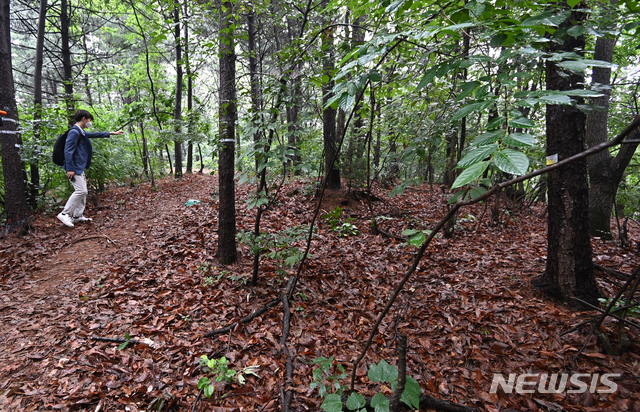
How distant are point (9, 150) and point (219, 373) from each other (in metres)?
5.87

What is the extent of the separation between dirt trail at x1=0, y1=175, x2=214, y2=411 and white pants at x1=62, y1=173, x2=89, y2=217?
12.9 inches

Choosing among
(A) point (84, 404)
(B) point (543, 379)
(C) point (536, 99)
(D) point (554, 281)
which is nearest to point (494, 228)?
(D) point (554, 281)

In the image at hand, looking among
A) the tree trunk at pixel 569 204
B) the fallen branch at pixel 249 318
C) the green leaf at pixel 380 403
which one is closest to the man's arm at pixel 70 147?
the fallen branch at pixel 249 318

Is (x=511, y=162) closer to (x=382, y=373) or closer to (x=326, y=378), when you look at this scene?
(x=382, y=373)

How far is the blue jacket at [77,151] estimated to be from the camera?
17.5 feet

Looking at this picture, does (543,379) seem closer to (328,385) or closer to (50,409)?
(328,385)

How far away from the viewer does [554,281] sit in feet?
10.3

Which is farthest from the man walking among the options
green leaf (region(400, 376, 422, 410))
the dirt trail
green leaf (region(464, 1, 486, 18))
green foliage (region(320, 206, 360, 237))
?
green leaf (region(464, 1, 486, 18))

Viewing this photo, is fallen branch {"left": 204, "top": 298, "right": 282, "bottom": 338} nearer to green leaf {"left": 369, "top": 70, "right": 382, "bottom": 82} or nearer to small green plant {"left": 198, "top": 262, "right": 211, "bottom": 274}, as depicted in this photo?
small green plant {"left": 198, "top": 262, "right": 211, "bottom": 274}

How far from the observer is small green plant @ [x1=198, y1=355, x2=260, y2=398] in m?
2.42

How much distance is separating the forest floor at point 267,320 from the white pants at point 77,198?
0.46 meters

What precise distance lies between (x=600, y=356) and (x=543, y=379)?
557mm

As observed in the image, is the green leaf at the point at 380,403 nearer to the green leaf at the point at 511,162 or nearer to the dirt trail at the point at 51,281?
the green leaf at the point at 511,162

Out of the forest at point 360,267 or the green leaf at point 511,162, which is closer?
the green leaf at point 511,162
